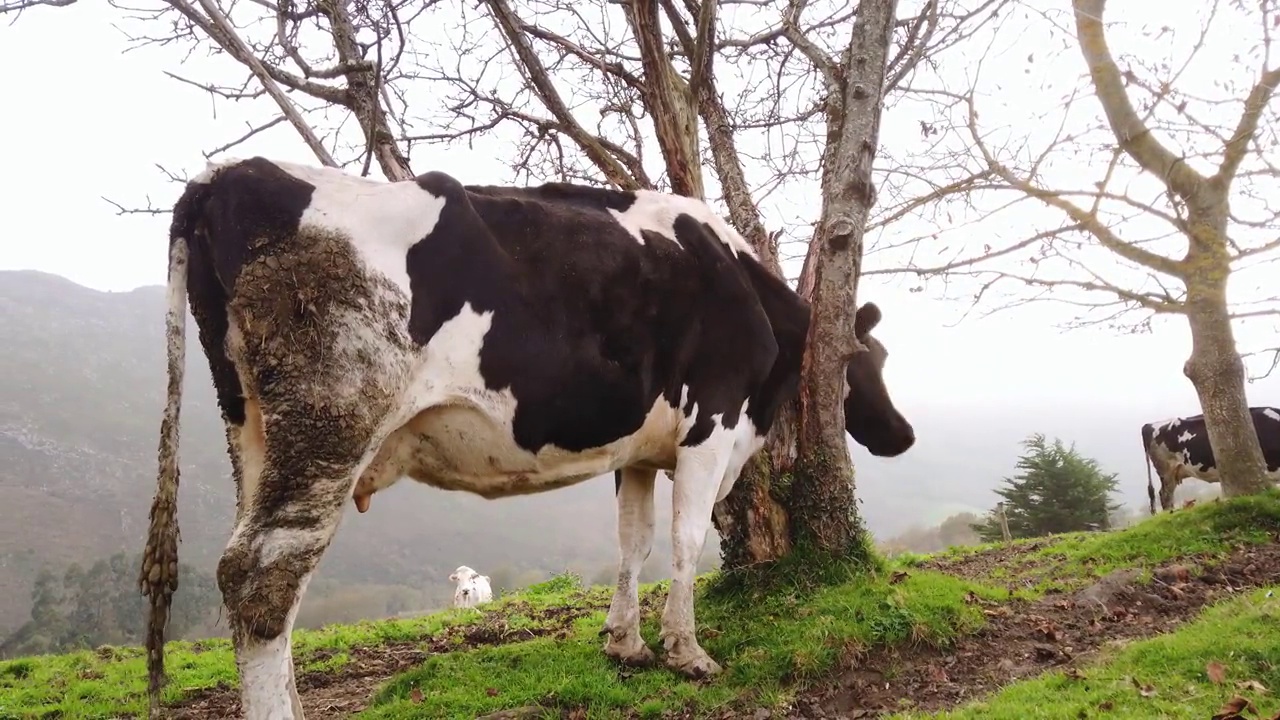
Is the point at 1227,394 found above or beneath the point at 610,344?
beneath

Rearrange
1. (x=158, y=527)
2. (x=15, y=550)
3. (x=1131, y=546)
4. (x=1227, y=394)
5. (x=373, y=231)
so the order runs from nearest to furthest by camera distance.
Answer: (x=158, y=527)
(x=373, y=231)
(x=1131, y=546)
(x=1227, y=394)
(x=15, y=550)

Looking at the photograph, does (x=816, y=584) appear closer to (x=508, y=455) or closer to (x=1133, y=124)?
(x=508, y=455)

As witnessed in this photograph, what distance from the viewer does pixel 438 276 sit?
401 centimetres

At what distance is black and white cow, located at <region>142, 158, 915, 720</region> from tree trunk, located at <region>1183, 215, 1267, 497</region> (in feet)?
23.0

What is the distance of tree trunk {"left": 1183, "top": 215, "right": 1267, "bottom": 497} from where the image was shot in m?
8.80

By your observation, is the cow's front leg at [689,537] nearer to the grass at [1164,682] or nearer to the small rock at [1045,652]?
the grass at [1164,682]

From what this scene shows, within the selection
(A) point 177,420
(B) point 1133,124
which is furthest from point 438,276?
(B) point 1133,124

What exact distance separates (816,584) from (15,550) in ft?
330

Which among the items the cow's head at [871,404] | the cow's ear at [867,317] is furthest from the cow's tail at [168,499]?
the cow's ear at [867,317]

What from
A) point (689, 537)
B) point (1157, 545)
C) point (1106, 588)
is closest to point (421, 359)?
point (689, 537)

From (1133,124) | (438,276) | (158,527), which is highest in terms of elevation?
(1133,124)

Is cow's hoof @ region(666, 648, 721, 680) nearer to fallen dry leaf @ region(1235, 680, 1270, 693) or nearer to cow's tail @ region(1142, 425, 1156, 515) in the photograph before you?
fallen dry leaf @ region(1235, 680, 1270, 693)

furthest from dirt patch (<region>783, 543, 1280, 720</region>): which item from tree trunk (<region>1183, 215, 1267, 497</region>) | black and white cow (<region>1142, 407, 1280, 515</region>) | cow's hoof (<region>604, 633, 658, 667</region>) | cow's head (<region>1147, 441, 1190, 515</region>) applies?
cow's head (<region>1147, 441, 1190, 515</region>)

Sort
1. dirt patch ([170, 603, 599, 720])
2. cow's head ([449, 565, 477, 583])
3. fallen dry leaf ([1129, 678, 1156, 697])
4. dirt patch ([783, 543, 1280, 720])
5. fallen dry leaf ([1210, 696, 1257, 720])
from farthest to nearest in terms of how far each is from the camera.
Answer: cow's head ([449, 565, 477, 583]) < dirt patch ([170, 603, 599, 720]) < dirt patch ([783, 543, 1280, 720]) < fallen dry leaf ([1129, 678, 1156, 697]) < fallen dry leaf ([1210, 696, 1257, 720])
